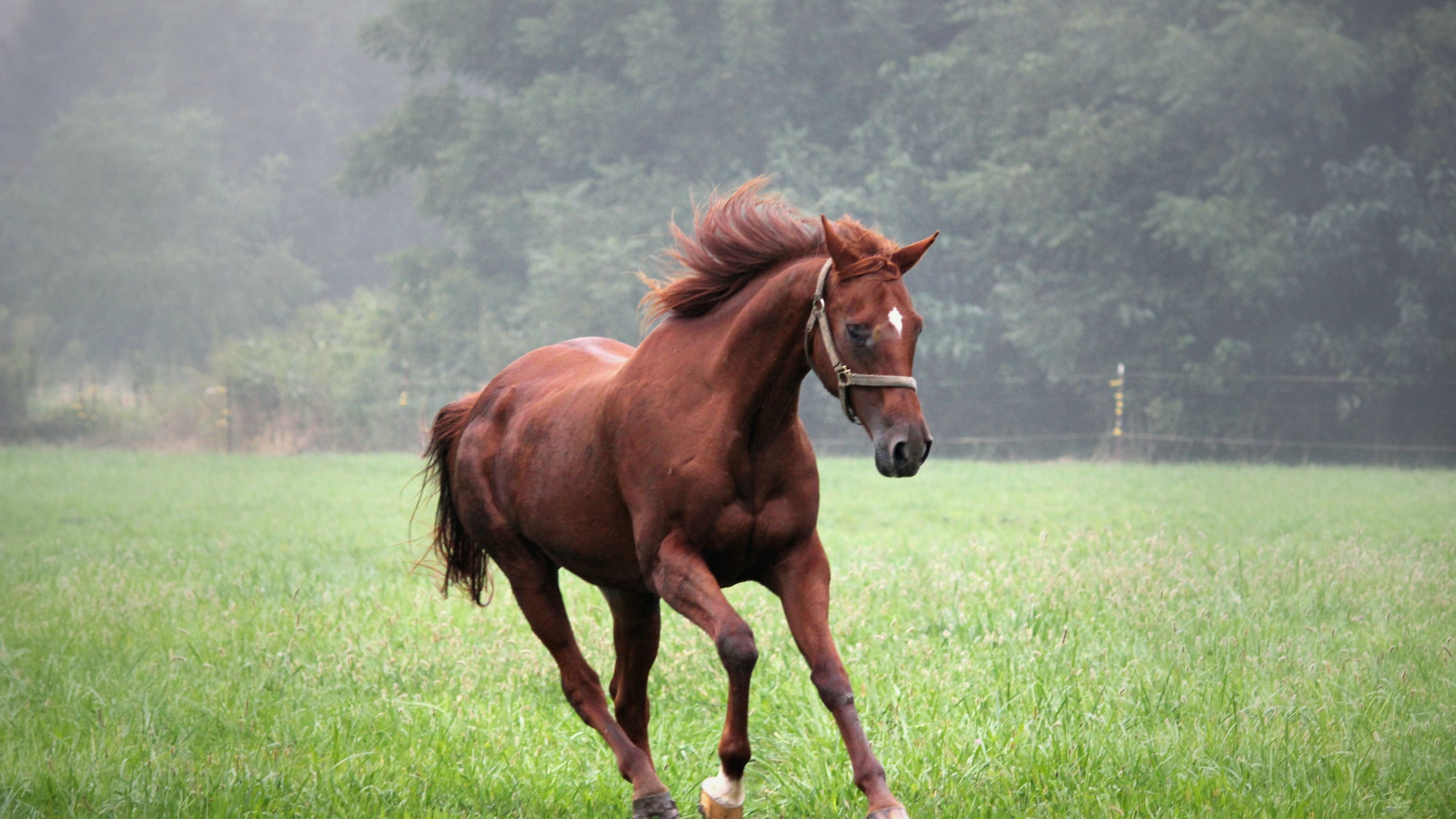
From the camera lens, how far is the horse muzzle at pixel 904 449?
3570mm

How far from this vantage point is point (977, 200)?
2722 centimetres

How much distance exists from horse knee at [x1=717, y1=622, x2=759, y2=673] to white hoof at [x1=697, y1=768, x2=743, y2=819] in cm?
53

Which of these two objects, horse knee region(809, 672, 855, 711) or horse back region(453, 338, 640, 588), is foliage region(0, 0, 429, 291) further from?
horse knee region(809, 672, 855, 711)

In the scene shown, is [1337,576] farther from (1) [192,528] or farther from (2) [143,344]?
(2) [143,344]

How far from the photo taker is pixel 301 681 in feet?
20.5

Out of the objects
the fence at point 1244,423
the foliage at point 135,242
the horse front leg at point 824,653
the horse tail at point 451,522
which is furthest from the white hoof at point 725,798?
the foliage at point 135,242

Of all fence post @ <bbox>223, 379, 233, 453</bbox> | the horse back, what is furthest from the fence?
the horse back

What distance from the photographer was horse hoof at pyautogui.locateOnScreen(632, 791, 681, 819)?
4.16 meters

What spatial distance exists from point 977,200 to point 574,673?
935 inches

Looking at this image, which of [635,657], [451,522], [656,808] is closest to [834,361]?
[656,808]

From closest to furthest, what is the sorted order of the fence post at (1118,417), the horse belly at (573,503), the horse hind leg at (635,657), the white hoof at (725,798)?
the white hoof at (725,798), the horse belly at (573,503), the horse hind leg at (635,657), the fence post at (1118,417)

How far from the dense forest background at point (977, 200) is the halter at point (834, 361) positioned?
46.2ft

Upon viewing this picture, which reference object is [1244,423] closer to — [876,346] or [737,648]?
[876,346]

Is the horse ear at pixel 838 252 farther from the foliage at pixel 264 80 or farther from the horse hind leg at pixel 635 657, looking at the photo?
the foliage at pixel 264 80
